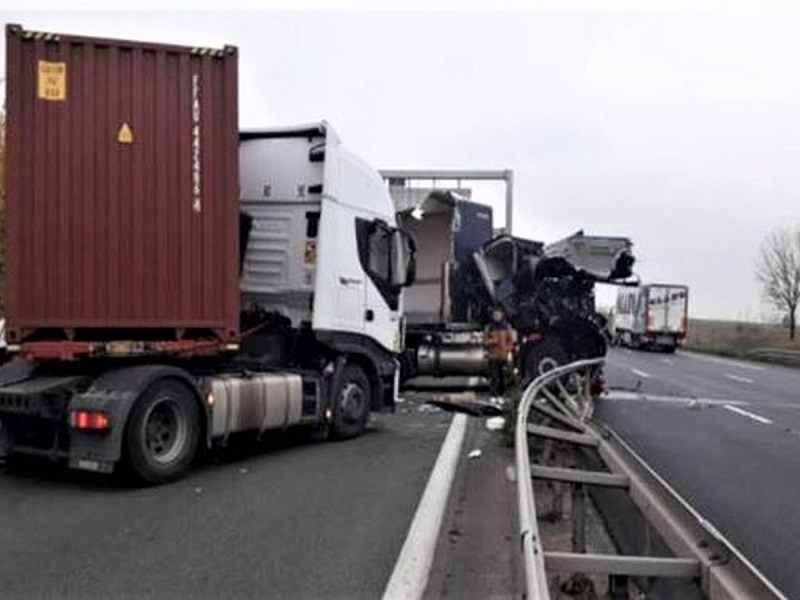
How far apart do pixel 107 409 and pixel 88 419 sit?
19cm

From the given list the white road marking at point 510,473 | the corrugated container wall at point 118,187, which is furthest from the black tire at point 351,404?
the corrugated container wall at point 118,187

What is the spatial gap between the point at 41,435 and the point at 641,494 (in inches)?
226

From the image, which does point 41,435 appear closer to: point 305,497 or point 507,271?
point 305,497

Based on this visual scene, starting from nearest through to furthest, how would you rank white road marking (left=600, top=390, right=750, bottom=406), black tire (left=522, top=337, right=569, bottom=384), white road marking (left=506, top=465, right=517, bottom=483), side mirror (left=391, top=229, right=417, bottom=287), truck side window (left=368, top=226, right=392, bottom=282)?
white road marking (left=506, top=465, right=517, bottom=483)
truck side window (left=368, top=226, right=392, bottom=282)
side mirror (left=391, top=229, right=417, bottom=287)
white road marking (left=600, top=390, right=750, bottom=406)
black tire (left=522, top=337, right=569, bottom=384)

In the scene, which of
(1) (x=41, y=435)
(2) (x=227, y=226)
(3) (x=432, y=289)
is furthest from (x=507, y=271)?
(1) (x=41, y=435)

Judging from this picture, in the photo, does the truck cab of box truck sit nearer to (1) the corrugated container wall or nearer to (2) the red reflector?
(1) the corrugated container wall

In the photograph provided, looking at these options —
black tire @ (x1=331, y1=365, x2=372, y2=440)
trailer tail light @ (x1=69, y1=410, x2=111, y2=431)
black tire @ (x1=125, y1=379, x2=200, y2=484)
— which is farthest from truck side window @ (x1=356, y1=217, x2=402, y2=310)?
trailer tail light @ (x1=69, y1=410, x2=111, y2=431)

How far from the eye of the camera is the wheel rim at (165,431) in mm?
9523

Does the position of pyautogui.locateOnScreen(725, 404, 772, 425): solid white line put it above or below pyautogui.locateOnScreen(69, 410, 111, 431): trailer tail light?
below

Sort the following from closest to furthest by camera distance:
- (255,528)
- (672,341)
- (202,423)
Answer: (255,528)
(202,423)
(672,341)

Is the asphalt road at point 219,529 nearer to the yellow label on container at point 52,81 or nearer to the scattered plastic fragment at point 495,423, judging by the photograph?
the scattered plastic fragment at point 495,423

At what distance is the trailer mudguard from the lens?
895 centimetres

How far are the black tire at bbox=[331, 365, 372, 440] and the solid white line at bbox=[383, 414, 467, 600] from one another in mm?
1804

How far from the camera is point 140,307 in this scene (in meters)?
9.93
